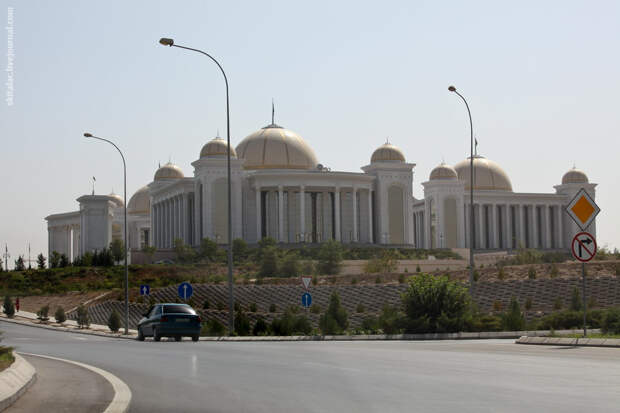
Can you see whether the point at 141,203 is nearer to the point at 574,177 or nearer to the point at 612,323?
the point at 574,177

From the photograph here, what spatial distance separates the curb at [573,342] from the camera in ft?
65.8

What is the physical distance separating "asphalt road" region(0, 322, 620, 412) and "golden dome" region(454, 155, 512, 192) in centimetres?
9135

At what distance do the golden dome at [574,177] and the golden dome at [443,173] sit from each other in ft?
52.2

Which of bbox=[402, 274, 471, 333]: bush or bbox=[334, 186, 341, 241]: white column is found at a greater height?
bbox=[334, 186, 341, 241]: white column

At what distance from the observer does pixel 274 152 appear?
96875mm

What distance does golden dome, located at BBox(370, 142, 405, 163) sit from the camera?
318ft

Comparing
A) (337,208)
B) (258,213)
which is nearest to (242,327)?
(258,213)

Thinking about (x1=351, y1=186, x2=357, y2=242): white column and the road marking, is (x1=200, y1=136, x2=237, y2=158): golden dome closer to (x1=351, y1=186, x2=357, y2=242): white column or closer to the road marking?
(x1=351, y1=186, x2=357, y2=242): white column

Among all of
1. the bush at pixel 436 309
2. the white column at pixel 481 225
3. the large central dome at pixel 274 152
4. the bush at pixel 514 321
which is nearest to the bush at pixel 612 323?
the bush at pixel 514 321

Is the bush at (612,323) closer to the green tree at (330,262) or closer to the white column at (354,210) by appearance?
the green tree at (330,262)

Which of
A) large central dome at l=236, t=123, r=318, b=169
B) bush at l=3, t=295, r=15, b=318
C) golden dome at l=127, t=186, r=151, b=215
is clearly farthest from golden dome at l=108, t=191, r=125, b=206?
bush at l=3, t=295, r=15, b=318

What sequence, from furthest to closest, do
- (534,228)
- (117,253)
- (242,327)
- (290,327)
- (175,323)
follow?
(534,228)
(117,253)
(242,327)
(290,327)
(175,323)

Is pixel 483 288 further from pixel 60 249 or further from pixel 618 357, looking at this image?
pixel 60 249

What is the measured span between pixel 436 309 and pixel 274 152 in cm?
6649
